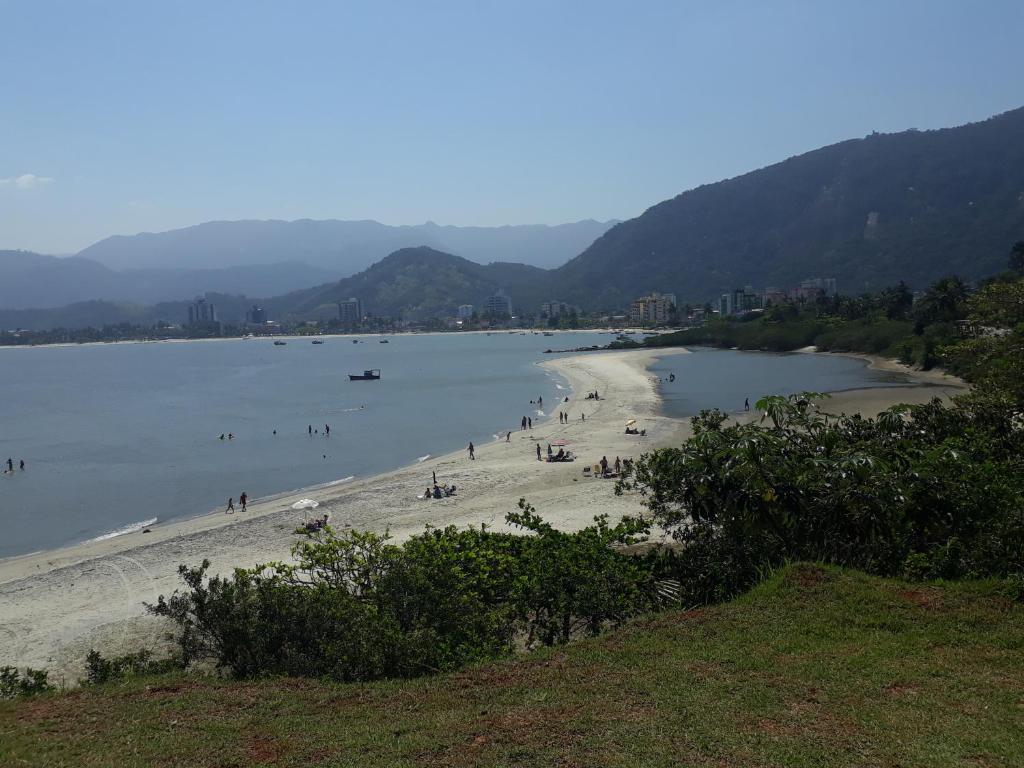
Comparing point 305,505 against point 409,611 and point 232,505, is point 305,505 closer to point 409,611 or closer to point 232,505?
point 232,505

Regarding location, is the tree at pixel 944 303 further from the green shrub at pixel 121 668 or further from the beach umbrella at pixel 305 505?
the green shrub at pixel 121 668

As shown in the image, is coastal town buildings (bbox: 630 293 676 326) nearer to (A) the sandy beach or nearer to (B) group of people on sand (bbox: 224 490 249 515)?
(A) the sandy beach

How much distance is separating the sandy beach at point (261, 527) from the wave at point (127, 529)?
0.57 m

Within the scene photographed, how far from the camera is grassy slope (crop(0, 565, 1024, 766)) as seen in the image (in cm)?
564

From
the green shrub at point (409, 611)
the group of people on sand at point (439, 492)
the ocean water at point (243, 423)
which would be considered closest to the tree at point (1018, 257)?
the ocean water at point (243, 423)

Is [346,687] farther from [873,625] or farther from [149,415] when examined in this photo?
[149,415]

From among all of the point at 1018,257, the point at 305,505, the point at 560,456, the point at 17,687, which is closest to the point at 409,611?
the point at 17,687

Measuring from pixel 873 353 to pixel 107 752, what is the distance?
81.3 metres

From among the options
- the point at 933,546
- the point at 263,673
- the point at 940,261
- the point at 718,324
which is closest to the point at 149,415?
the point at 263,673

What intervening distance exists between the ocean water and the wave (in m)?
0.13

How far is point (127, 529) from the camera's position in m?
26.0

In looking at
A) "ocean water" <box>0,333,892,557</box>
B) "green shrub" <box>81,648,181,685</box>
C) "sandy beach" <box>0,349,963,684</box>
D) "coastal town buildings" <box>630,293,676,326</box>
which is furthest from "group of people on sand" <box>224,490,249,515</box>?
"coastal town buildings" <box>630,293,676,326</box>

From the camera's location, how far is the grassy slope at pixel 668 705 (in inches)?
222

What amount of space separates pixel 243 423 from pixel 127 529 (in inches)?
979
